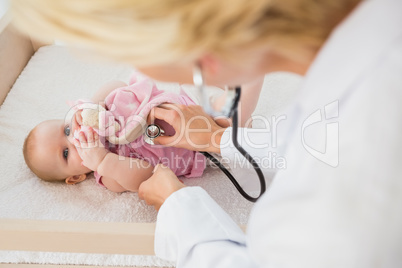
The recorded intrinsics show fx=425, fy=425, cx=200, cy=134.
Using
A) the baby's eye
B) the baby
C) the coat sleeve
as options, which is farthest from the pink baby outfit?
the coat sleeve

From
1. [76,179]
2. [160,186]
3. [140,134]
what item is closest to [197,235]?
[160,186]

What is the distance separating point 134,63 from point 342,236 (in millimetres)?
327

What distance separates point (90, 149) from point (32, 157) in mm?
199

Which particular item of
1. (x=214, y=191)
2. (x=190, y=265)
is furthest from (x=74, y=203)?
(x=190, y=265)

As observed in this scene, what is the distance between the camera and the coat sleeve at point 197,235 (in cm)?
76

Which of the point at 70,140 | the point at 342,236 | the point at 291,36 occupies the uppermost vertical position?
the point at 291,36

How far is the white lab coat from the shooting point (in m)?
0.50

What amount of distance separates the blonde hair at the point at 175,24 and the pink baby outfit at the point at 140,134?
2.43ft

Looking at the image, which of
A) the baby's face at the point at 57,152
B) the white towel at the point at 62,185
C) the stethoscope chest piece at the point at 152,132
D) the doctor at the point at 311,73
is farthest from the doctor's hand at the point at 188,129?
the doctor at the point at 311,73

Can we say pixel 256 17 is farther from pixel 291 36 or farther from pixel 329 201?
pixel 329 201

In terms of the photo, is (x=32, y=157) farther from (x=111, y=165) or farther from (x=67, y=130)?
(x=111, y=165)

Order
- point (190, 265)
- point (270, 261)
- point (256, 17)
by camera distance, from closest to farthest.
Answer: point (256, 17) < point (270, 261) < point (190, 265)

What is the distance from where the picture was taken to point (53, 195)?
1.25 meters

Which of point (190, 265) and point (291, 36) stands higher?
point (291, 36)
